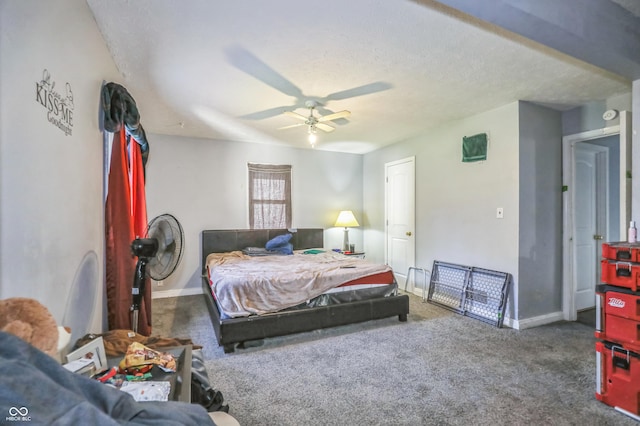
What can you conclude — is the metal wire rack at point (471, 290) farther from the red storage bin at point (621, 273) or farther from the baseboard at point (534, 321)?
the red storage bin at point (621, 273)

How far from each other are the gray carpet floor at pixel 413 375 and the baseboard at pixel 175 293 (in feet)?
4.05

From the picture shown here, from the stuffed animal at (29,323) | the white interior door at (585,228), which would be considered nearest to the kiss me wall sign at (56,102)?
the stuffed animal at (29,323)

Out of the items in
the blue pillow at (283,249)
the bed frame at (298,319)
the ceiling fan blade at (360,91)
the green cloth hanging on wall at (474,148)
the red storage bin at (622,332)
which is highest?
the ceiling fan blade at (360,91)

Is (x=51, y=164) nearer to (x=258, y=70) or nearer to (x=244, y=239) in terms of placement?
(x=258, y=70)

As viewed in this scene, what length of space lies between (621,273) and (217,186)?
466cm

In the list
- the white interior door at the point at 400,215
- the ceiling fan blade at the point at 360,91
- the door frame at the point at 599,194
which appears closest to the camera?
the ceiling fan blade at the point at 360,91

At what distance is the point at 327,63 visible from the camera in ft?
7.67

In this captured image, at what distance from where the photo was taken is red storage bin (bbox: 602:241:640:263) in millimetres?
1841

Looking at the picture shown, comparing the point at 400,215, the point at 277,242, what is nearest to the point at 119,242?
the point at 277,242

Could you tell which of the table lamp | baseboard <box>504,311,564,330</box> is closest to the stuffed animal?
baseboard <box>504,311,564,330</box>

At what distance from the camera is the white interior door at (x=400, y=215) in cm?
456

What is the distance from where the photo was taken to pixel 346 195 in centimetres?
577

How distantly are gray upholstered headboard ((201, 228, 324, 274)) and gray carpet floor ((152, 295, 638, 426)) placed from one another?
1.51 meters

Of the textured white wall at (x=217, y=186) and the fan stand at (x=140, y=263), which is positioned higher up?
the textured white wall at (x=217, y=186)
